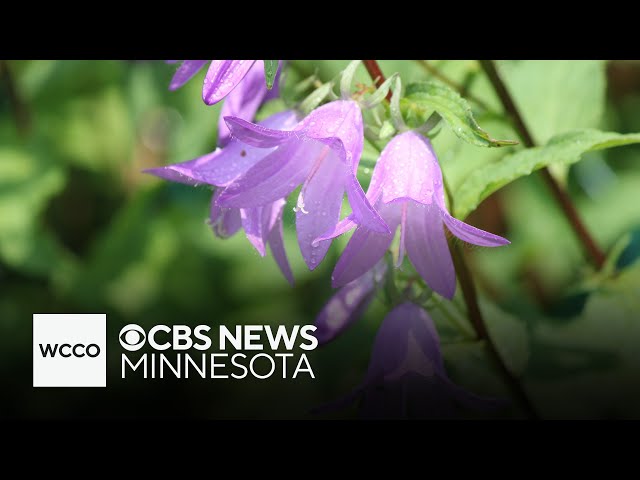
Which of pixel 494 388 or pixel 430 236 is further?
pixel 494 388

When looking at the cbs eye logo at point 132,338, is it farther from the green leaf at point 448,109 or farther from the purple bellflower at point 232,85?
the green leaf at point 448,109

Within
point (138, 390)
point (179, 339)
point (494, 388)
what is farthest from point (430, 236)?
point (138, 390)

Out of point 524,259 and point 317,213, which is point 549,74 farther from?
point 317,213

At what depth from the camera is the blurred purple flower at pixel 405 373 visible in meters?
1.39

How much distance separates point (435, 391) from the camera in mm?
1447

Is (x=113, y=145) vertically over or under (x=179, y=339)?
over

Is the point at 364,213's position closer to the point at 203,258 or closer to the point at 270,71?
the point at 270,71

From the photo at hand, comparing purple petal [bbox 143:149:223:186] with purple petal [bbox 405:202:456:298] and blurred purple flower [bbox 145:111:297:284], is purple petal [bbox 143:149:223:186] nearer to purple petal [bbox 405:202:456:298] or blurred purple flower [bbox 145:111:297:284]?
blurred purple flower [bbox 145:111:297:284]

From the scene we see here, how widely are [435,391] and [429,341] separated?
11 centimetres

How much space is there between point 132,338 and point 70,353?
14 cm


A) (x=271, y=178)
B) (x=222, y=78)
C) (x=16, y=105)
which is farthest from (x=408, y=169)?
(x=16, y=105)

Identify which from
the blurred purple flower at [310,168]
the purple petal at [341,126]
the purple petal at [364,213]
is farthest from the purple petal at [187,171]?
the purple petal at [364,213]

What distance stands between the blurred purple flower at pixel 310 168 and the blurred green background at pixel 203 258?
38 cm

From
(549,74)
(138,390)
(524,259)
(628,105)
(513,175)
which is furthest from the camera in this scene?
(628,105)
